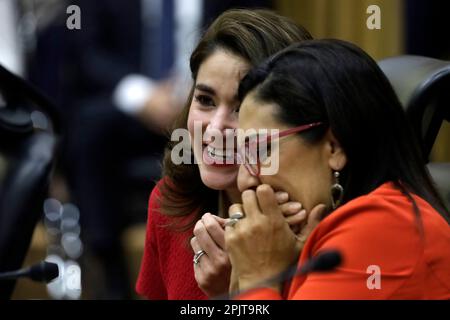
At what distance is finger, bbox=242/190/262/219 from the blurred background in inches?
78.4

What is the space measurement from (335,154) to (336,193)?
0.08m

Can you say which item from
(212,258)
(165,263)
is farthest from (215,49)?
(165,263)

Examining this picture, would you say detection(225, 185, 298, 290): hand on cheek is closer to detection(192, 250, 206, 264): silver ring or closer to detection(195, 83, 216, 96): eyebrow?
detection(192, 250, 206, 264): silver ring

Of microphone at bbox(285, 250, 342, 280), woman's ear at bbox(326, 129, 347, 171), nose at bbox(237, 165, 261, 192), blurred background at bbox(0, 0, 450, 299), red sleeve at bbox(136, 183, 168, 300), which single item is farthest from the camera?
blurred background at bbox(0, 0, 450, 299)

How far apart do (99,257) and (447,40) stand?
1.70 metres

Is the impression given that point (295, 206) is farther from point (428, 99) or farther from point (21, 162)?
point (21, 162)

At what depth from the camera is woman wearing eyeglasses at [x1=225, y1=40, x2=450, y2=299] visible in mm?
1731

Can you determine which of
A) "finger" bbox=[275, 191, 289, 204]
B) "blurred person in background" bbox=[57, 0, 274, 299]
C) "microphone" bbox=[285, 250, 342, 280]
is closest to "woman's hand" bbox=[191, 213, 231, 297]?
"finger" bbox=[275, 191, 289, 204]

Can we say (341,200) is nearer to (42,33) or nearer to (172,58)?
(172,58)

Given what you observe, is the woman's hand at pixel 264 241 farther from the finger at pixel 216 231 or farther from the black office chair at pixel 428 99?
the black office chair at pixel 428 99

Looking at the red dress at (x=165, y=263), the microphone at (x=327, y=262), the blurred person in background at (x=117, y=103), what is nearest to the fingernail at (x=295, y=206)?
the microphone at (x=327, y=262)

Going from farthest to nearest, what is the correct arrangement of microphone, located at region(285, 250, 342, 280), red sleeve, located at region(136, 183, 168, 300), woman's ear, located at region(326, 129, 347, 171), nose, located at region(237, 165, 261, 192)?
red sleeve, located at region(136, 183, 168, 300) < nose, located at region(237, 165, 261, 192) < woman's ear, located at region(326, 129, 347, 171) < microphone, located at region(285, 250, 342, 280)

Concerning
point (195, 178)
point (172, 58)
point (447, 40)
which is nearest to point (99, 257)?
point (172, 58)

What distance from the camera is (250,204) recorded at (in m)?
1.89
